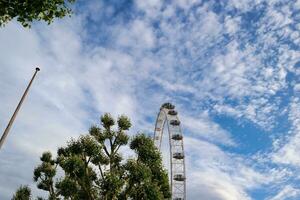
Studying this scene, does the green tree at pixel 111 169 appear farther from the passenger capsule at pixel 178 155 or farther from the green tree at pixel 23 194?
the passenger capsule at pixel 178 155

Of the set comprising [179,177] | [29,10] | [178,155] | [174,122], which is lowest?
[29,10]

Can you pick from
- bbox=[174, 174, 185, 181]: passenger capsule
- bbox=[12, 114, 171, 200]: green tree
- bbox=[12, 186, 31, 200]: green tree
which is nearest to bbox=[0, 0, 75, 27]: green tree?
bbox=[12, 114, 171, 200]: green tree

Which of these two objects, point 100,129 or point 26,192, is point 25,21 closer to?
point 100,129

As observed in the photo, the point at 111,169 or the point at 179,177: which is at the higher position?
the point at 179,177

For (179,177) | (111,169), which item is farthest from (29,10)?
(179,177)

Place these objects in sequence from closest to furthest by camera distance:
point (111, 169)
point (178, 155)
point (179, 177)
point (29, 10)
Result: 1. point (29, 10)
2. point (111, 169)
3. point (179, 177)
4. point (178, 155)

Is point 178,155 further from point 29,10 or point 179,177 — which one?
point 29,10

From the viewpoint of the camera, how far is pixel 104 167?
110ft

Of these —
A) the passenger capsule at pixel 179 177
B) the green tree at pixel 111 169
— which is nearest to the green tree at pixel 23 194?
the green tree at pixel 111 169

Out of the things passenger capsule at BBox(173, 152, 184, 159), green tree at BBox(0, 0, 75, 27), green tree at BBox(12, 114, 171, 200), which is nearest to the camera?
green tree at BBox(0, 0, 75, 27)

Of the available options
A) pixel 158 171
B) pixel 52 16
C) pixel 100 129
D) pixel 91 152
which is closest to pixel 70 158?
pixel 91 152

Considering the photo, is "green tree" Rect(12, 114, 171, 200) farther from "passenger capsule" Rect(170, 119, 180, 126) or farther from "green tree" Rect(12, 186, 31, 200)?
"passenger capsule" Rect(170, 119, 180, 126)

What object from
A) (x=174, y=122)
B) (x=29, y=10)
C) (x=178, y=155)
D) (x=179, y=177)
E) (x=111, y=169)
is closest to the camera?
(x=29, y=10)

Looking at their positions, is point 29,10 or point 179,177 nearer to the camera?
point 29,10
